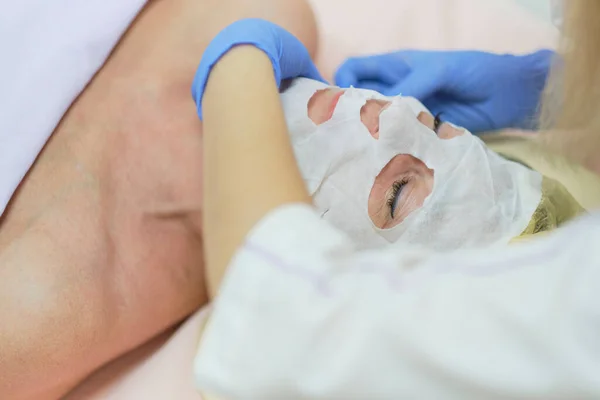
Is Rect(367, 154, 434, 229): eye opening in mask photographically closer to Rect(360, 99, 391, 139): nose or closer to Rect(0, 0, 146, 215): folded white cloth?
Rect(360, 99, 391, 139): nose

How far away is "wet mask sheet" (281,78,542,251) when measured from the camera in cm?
68

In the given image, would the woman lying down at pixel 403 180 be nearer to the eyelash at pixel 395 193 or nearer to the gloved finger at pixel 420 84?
the eyelash at pixel 395 193

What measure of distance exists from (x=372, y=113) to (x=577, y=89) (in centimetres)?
22

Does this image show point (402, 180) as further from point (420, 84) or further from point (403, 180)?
point (420, 84)

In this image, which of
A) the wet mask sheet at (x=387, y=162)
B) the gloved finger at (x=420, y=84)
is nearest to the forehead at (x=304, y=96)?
the wet mask sheet at (x=387, y=162)

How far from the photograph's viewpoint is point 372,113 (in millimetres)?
740

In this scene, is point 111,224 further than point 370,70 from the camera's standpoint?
No

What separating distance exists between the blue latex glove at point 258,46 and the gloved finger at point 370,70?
0.14 m

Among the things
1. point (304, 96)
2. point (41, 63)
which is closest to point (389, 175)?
point (304, 96)

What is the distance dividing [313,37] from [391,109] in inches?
11.5

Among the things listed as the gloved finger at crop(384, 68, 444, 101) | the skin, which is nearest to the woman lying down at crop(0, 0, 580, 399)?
the skin

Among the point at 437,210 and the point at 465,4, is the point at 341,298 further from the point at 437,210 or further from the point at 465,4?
the point at 465,4

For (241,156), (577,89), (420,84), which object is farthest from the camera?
(420,84)

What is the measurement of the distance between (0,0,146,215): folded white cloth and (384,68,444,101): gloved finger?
0.38 metres
